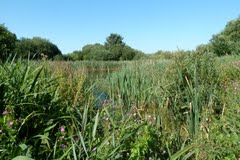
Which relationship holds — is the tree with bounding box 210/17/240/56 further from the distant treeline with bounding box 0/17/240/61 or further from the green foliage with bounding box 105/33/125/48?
the green foliage with bounding box 105/33/125/48

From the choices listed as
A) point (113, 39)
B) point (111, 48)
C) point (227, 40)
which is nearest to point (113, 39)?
point (113, 39)

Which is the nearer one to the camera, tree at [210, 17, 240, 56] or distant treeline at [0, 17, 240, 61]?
distant treeline at [0, 17, 240, 61]

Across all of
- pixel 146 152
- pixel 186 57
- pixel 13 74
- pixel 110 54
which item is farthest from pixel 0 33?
pixel 110 54

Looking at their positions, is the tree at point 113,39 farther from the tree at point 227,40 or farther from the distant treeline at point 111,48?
the tree at point 227,40

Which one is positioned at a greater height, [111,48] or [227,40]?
[227,40]

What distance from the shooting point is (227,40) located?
3472cm

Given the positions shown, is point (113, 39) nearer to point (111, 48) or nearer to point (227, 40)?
point (111, 48)

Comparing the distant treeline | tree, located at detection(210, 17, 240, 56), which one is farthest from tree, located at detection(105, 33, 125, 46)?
tree, located at detection(210, 17, 240, 56)

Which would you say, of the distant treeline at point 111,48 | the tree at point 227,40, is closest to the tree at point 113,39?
the distant treeline at point 111,48

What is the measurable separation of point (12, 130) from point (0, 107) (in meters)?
0.50

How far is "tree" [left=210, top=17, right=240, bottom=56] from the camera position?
3219cm

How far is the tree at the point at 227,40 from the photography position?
106 feet

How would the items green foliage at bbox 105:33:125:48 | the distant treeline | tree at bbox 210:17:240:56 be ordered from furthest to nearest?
1. green foliage at bbox 105:33:125:48
2. tree at bbox 210:17:240:56
3. the distant treeline

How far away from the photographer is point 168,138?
11.7 feet
